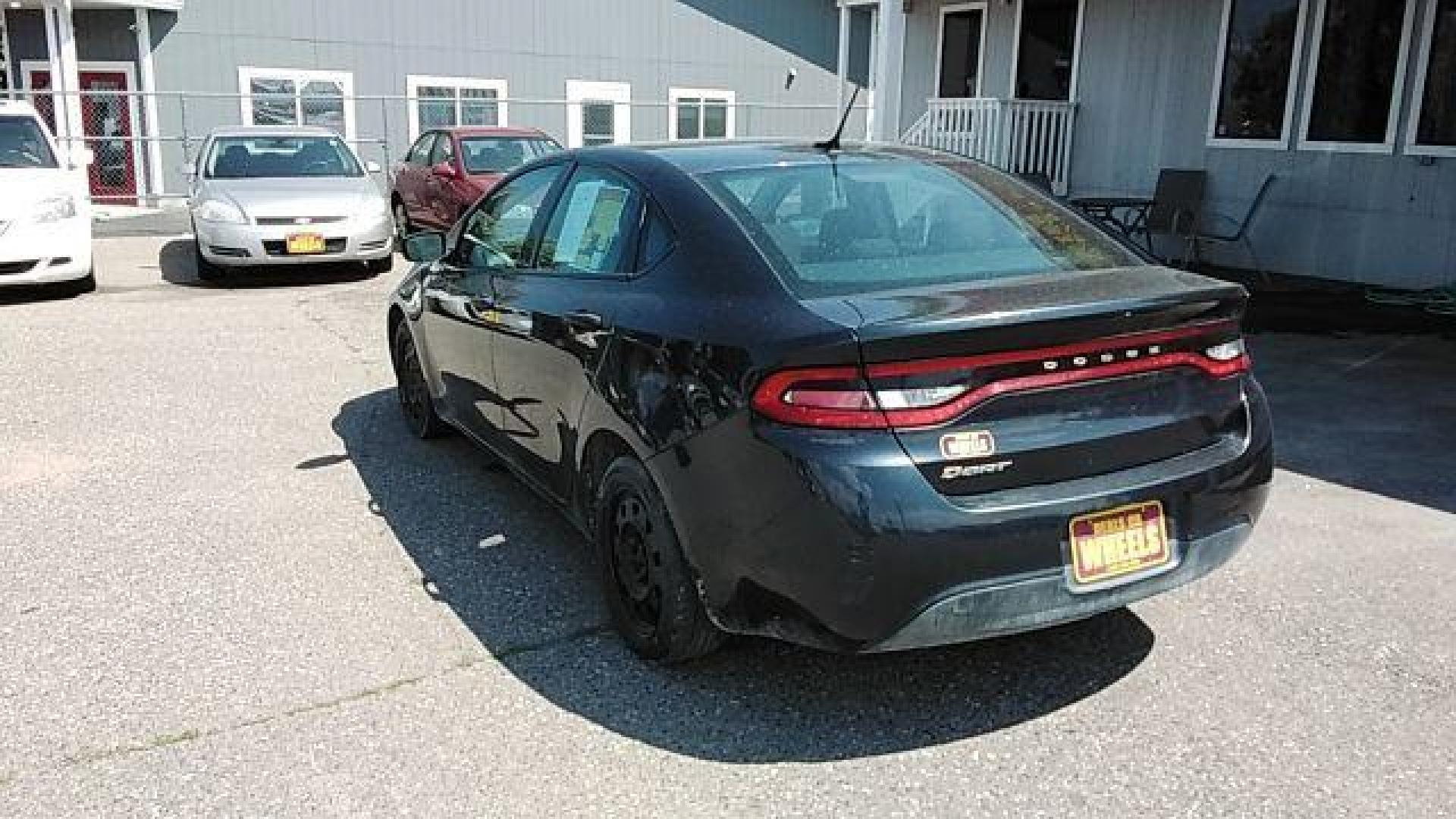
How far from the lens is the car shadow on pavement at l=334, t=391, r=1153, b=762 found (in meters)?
2.96

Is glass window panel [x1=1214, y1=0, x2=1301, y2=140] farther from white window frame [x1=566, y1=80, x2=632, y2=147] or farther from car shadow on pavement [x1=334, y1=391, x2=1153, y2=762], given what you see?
white window frame [x1=566, y1=80, x2=632, y2=147]

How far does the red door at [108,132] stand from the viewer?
1739 centimetres

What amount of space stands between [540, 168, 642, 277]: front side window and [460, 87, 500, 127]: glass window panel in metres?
17.3

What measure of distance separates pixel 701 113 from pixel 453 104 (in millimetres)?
5313

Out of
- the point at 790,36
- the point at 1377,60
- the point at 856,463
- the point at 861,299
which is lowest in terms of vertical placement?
the point at 856,463

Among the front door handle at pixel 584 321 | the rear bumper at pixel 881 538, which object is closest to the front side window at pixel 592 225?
the front door handle at pixel 584 321

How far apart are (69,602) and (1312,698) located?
3.87 metres

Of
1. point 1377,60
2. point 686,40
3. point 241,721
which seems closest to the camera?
point 241,721

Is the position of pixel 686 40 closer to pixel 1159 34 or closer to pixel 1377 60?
pixel 1159 34

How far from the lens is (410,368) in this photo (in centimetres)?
569

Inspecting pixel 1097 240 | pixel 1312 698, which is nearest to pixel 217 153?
pixel 1097 240

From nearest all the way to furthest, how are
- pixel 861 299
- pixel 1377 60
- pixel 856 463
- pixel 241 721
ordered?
pixel 856 463, pixel 861 299, pixel 241 721, pixel 1377 60

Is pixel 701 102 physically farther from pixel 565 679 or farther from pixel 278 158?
pixel 565 679

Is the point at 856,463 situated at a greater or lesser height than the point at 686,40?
lesser
